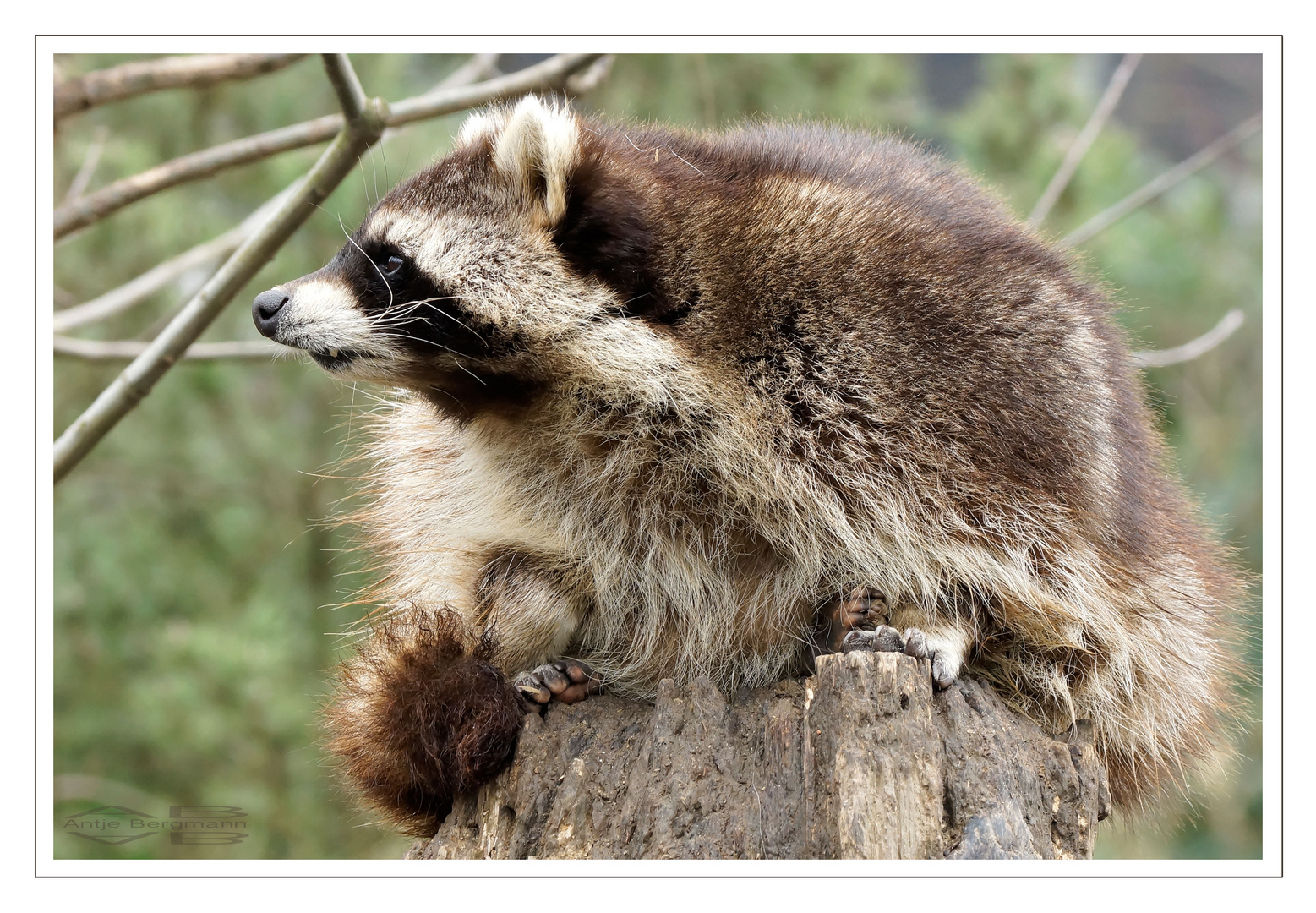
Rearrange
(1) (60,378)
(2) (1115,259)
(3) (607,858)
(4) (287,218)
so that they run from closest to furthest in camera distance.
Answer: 1. (3) (607,858)
2. (4) (287,218)
3. (1) (60,378)
4. (2) (1115,259)

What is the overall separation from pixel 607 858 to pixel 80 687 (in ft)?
21.4

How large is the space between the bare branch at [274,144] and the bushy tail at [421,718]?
1.72 meters

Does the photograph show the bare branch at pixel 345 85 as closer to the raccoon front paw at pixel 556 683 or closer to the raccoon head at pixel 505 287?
the raccoon head at pixel 505 287

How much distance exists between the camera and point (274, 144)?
4.23 metres

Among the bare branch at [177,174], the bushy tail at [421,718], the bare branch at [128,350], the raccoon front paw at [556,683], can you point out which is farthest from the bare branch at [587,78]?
the raccoon front paw at [556,683]

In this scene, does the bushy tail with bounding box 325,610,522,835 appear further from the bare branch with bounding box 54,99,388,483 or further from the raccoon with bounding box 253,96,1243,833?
the bare branch with bounding box 54,99,388,483

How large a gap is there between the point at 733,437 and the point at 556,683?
0.88 metres

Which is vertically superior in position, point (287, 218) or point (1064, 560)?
point (287, 218)

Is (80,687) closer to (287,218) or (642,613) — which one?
(287,218)

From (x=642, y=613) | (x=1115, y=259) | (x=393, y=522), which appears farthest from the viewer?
(x=1115, y=259)

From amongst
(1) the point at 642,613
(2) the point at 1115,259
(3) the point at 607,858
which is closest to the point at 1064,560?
(1) the point at 642,613

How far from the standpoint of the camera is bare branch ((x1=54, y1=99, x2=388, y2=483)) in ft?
12.6

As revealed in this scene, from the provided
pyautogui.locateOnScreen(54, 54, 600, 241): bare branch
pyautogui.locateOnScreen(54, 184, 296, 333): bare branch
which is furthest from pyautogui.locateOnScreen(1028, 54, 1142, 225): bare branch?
pyautogui.locateOnScreen(54, 184, 296, 333): bare branch
